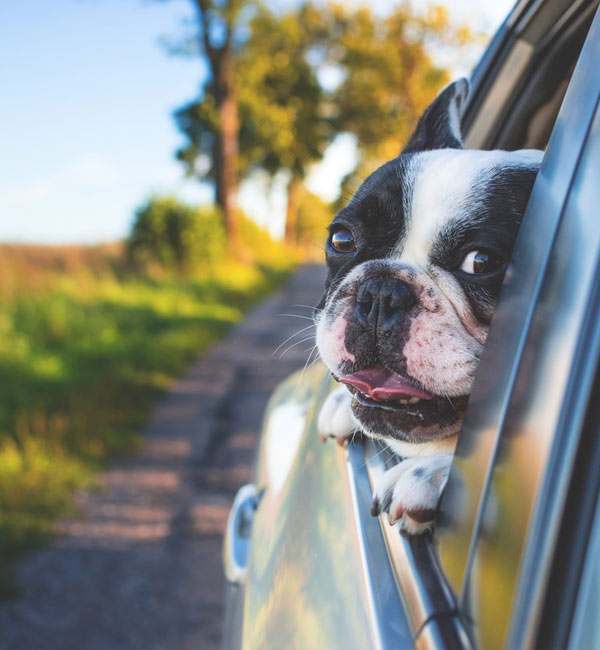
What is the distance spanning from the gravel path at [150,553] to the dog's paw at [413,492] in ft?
7.11

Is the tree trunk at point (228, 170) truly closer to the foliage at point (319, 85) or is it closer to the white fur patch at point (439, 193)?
the foliage at point (319, 85)

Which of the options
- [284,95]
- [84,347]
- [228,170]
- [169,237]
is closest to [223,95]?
[228,170]

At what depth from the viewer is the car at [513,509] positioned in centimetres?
73

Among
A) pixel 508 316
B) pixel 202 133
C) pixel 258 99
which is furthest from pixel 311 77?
pixel 508 316

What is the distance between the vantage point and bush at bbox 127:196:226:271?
15.7 metres

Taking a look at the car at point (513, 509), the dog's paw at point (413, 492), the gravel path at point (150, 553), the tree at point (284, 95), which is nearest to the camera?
the car at point (513, 509)

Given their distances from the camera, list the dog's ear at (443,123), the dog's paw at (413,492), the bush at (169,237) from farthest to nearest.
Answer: the bush at (169,237), the dog's ear at (443,123), the dog's paw at (413,492)

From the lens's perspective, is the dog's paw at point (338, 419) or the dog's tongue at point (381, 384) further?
the dog's paw at point (338, 419)

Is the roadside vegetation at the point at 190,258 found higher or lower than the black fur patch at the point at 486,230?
lower

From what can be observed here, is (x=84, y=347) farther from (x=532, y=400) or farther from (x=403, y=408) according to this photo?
(x=532, y=400)

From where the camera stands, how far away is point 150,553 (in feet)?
12.0

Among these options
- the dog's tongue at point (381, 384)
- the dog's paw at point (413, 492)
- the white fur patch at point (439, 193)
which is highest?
the white fur patch at point (439, 193)

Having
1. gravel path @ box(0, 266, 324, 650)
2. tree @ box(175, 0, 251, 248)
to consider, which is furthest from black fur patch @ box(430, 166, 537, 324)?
tree @ box(175, 0, 251, 248)

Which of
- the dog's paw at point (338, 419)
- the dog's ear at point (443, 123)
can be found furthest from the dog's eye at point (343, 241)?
the dog's ear at point (443, 123)
